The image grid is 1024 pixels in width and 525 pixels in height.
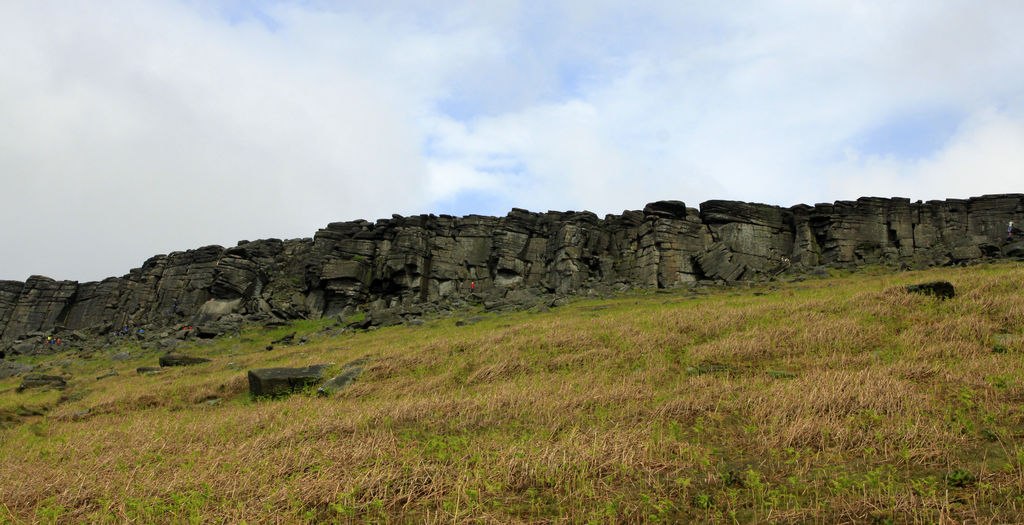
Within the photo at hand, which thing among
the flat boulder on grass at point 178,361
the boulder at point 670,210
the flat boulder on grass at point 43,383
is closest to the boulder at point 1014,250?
the boulder at point 670,210

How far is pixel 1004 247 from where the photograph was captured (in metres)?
39.7

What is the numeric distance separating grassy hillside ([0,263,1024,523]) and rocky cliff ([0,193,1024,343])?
32.4 metres

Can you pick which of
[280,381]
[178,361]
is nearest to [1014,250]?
[280,381]

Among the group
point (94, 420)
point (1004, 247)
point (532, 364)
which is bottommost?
point (94, 420)

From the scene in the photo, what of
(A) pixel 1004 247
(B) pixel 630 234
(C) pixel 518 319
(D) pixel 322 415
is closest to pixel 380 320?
(C) pixel 518 319

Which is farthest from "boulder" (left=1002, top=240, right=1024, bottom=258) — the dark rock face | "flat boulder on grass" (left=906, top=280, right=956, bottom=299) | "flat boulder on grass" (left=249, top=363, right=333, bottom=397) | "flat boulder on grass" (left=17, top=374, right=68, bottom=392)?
the dark rock face

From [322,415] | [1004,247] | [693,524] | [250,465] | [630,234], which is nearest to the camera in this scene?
[693,524]

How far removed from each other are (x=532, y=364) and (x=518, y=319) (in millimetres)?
18414

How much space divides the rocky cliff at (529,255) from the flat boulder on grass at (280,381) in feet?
98.7

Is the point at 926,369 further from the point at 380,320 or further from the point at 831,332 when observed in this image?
the point at 380,320

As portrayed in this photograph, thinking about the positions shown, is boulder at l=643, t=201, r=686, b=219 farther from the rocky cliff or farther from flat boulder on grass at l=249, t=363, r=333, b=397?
flat boulder on grass at l=249, t=363, r=333, b=397

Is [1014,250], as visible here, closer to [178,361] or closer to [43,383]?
[178,361]

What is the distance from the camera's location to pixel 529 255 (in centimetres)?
5872

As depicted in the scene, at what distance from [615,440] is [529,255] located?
164 ft
